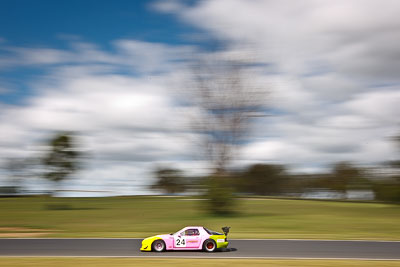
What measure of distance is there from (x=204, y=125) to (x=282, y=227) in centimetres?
1195

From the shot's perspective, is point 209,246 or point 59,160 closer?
point 209,246

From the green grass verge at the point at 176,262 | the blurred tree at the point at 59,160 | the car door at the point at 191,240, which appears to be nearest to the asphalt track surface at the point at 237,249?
the car door at the point at 191,240

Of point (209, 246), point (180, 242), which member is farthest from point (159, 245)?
point (209, 246)

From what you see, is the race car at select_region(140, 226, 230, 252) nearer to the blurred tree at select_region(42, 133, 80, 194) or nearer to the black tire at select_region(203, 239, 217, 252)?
the black tire at select_region(203, 239, 217, 252)

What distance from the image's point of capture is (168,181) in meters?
91.0

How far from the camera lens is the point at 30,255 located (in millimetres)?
16188

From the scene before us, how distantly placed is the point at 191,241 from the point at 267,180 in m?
78.5

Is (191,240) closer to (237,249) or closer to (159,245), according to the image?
(159,245)

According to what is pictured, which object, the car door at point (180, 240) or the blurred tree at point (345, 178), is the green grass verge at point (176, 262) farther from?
the blurred tree at point (345, 178)

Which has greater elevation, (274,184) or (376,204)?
(274,184)

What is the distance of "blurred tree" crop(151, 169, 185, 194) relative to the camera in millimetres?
88125

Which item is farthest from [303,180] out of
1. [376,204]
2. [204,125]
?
[204,125]

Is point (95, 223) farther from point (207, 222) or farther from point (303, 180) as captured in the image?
point (303, 180)

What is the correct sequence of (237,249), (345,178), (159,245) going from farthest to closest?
(345,178), (237,249), (159,245)
